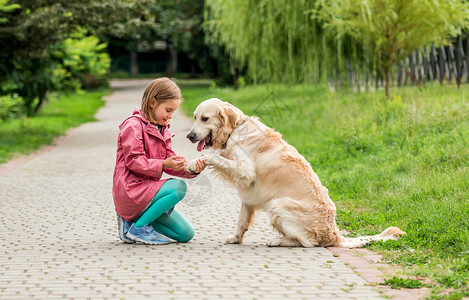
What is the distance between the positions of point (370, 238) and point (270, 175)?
1.21m

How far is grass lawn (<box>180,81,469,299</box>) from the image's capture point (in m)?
5.88

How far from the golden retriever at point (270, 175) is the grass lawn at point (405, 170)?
65 centimetres

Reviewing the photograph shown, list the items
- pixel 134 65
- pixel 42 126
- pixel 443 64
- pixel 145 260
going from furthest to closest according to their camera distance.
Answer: pixel 134 65
pixel 443 64
pixel 42 126
pixel 145 260

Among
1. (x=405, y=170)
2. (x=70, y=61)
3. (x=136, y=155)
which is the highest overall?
(x=70, y=61)

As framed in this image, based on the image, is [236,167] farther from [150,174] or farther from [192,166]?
[150,174]

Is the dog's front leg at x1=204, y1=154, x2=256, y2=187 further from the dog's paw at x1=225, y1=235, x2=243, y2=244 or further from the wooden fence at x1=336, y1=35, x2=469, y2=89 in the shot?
the wooden fence at x1=336, y1=35, x2=469, y2=89

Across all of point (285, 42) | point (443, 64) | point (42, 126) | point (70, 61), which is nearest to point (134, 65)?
point (70, 61)

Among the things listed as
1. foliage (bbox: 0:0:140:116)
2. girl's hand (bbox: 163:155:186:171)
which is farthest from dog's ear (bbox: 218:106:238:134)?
foliage (bbox: 0:0:140:116)

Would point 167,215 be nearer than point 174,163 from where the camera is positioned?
No

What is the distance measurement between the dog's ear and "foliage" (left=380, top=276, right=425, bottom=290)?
2.12 meters

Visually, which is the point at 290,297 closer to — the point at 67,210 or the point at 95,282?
the point at 95,282

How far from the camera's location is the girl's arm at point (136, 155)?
6082 millimetres

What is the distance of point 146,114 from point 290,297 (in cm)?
260

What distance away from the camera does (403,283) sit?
4.89 meters
